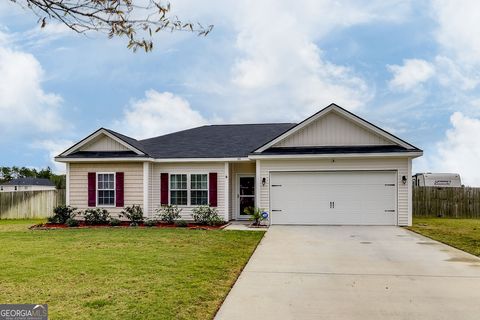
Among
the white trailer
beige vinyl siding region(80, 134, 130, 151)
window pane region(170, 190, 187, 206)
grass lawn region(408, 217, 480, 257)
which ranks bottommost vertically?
grass lawn region(408, 217, 480, 257)

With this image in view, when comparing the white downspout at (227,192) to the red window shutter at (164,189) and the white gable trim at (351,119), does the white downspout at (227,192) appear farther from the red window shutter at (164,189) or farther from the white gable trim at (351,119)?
the red window shutter at (164,189)

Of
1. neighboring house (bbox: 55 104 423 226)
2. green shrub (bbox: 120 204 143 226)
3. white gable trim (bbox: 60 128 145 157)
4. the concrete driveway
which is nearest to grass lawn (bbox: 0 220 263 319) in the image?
the concrete driveway

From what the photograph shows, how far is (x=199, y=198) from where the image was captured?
16094 millimetres

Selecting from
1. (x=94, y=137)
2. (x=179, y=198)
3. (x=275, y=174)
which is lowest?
(x=179, y=198)

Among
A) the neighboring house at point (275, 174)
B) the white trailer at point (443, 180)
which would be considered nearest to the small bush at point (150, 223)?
the neighboring house at point (275, 174)

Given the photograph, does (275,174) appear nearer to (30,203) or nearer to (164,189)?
(164,189)

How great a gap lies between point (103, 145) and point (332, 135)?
9411mm

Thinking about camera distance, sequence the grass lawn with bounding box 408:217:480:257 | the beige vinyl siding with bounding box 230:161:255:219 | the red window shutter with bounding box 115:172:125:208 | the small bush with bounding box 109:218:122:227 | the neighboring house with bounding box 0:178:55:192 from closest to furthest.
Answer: the grass lawn with bounding box 408:217:480:257, the small bush with bounding box 109:218:122:227, the red window shutter with bounding box 115:172:125:208, the beige vinyl siding with bounding box 230:161:255:219, the neighboring house with bounding box 0:178:55:192

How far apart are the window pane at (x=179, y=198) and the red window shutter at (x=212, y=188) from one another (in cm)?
110

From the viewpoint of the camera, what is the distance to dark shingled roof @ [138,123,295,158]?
53.5ft

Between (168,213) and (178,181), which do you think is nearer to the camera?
(168,213)

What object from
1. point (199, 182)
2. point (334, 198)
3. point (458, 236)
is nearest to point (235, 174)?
point (199, 182)

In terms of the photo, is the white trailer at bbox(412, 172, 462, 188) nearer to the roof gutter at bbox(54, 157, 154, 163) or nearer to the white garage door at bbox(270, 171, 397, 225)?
the white garage door at bbox(270, 171, 397, 225)

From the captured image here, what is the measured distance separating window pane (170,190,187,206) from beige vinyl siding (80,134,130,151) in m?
2.74
